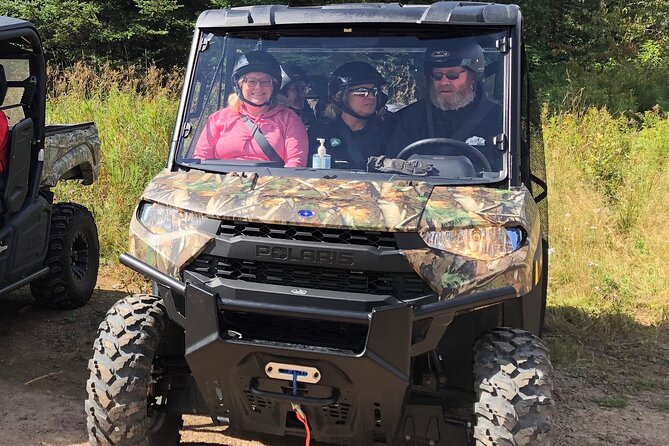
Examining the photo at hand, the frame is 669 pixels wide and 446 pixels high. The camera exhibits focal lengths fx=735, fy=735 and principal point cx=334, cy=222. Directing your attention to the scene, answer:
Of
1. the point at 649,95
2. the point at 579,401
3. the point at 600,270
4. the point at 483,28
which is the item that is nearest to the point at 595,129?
the point at 600,270

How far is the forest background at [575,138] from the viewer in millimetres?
5410

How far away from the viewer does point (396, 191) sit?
9.50 ft

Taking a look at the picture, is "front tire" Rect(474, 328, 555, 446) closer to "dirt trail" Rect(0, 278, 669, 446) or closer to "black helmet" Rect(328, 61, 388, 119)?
"dirt trail" Rect(0, 278, 669, 446)

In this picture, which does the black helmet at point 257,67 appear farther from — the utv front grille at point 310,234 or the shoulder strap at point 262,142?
the utv front grille at point 310,234

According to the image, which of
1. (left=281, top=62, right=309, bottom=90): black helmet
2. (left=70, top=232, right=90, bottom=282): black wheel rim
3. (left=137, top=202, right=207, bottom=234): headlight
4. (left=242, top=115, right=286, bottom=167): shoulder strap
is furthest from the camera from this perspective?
(left=70, top=232, right=90, bottom=282): black wheel rim

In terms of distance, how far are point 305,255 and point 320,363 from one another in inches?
→ 15.5

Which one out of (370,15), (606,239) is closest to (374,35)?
(370,15)

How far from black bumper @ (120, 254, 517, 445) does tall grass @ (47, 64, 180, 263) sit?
4.13 m

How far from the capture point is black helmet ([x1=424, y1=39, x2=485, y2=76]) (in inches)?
129

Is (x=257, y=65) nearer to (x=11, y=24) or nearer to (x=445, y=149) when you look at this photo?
(x=445, y=149)

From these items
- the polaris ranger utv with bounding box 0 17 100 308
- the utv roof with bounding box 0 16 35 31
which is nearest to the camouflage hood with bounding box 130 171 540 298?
the polaris ranger utv with bounding box 0 17 100 308

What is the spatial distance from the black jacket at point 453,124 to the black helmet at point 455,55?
13cm

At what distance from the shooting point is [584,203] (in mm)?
7473

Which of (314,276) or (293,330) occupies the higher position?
(314,276)
